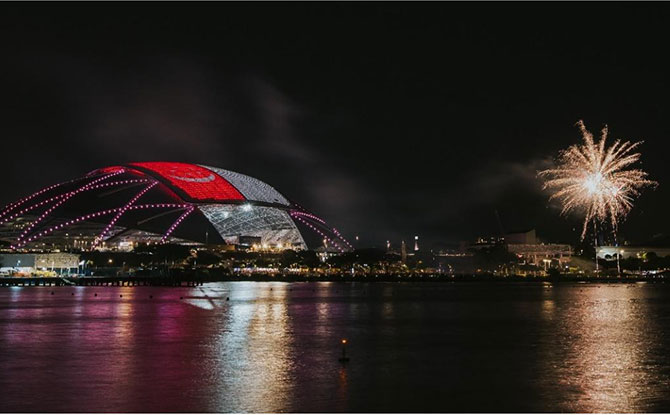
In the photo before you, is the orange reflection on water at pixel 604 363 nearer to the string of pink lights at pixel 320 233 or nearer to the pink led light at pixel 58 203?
the pink led light at pixel 58 203

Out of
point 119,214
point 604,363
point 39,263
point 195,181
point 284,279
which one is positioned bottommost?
point 604,363

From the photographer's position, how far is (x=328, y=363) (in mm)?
20547

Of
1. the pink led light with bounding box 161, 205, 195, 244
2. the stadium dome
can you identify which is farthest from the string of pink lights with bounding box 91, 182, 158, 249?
the pink led light with bounding box 161, 205, 195, 244

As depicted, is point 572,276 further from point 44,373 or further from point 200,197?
point 44,373

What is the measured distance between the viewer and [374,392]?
16375 millimetres

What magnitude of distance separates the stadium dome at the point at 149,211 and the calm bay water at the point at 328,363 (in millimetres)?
59923

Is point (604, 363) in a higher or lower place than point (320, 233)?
lower

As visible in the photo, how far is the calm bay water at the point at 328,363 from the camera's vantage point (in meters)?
15.2

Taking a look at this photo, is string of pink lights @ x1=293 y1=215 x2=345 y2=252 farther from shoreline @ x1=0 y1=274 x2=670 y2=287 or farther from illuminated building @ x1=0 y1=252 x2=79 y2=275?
illuminated building @ x1=0 y1=252 x2=79 y2=275

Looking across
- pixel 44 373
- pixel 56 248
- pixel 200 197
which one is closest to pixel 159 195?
pixel 200 197

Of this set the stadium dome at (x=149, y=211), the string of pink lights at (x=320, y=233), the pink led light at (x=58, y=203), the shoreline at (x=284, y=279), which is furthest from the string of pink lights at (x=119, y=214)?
the string of pink lights at (x=320, y=233)

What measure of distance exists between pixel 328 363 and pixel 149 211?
8293 centimetres

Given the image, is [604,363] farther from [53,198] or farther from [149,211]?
[53,198]

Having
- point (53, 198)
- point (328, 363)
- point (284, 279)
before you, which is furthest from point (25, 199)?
point (328, 363)
